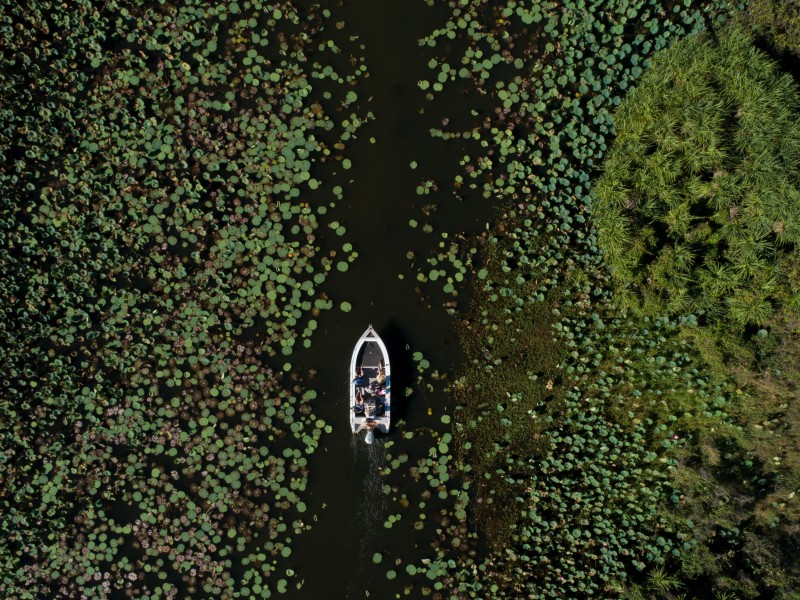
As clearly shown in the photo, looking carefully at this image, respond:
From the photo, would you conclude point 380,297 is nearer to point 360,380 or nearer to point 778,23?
point 360,380

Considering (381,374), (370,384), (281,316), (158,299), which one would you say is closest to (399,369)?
(381,374)

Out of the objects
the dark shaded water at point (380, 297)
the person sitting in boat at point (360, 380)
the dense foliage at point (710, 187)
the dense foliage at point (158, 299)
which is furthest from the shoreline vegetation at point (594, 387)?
the dense foliage at point (158, 299)

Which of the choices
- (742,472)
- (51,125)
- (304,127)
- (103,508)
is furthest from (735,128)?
(103,508)

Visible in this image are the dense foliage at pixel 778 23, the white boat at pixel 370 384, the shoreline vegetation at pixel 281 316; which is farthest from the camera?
the shoreline vegetation at pixel 281 316

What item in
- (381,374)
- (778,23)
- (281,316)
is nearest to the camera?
(778,23)

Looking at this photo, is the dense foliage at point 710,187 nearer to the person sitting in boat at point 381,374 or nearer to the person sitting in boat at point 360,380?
the person sitting in boat at point 381,374

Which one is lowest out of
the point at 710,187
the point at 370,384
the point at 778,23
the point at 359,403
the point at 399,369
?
the point at 359,403
